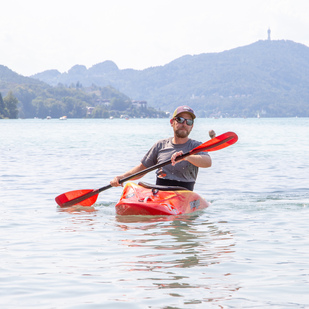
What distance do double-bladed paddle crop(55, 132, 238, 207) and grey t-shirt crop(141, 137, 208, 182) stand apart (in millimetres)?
282

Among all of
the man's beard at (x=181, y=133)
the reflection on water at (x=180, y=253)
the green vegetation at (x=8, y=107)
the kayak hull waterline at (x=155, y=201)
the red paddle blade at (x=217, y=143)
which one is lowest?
the reflection on water at (x=180, y=253)

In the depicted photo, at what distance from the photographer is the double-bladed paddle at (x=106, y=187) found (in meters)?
9.32

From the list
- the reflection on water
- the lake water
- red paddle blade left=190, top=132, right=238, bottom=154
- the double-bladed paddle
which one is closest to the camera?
the lake water

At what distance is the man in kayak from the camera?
9297 mm

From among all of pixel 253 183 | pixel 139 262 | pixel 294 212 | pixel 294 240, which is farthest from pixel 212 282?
pixel 253 183

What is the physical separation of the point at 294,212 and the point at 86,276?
5.66 m

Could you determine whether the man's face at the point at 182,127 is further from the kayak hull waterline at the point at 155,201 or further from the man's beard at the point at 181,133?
the kayak hull waterline at the point at 155,201

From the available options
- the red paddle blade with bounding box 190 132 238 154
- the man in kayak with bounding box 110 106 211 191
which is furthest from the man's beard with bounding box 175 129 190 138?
the red paddle blade with bounding box 190 132 238 154

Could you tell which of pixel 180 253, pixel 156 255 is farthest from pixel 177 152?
pixel 156 255

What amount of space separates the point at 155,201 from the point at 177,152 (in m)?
1.01

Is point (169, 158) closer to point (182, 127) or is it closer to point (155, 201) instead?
point (182, 127)

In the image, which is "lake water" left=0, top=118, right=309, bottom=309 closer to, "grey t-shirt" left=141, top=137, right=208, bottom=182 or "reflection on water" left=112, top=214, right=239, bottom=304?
"reflection on water" left=112, top=214, right=239, bottom=304

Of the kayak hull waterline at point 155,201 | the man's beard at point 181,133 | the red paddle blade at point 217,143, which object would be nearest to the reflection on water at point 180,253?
the kayak hull waterline at point 155,201

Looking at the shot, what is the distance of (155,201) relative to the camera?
31.8ft
